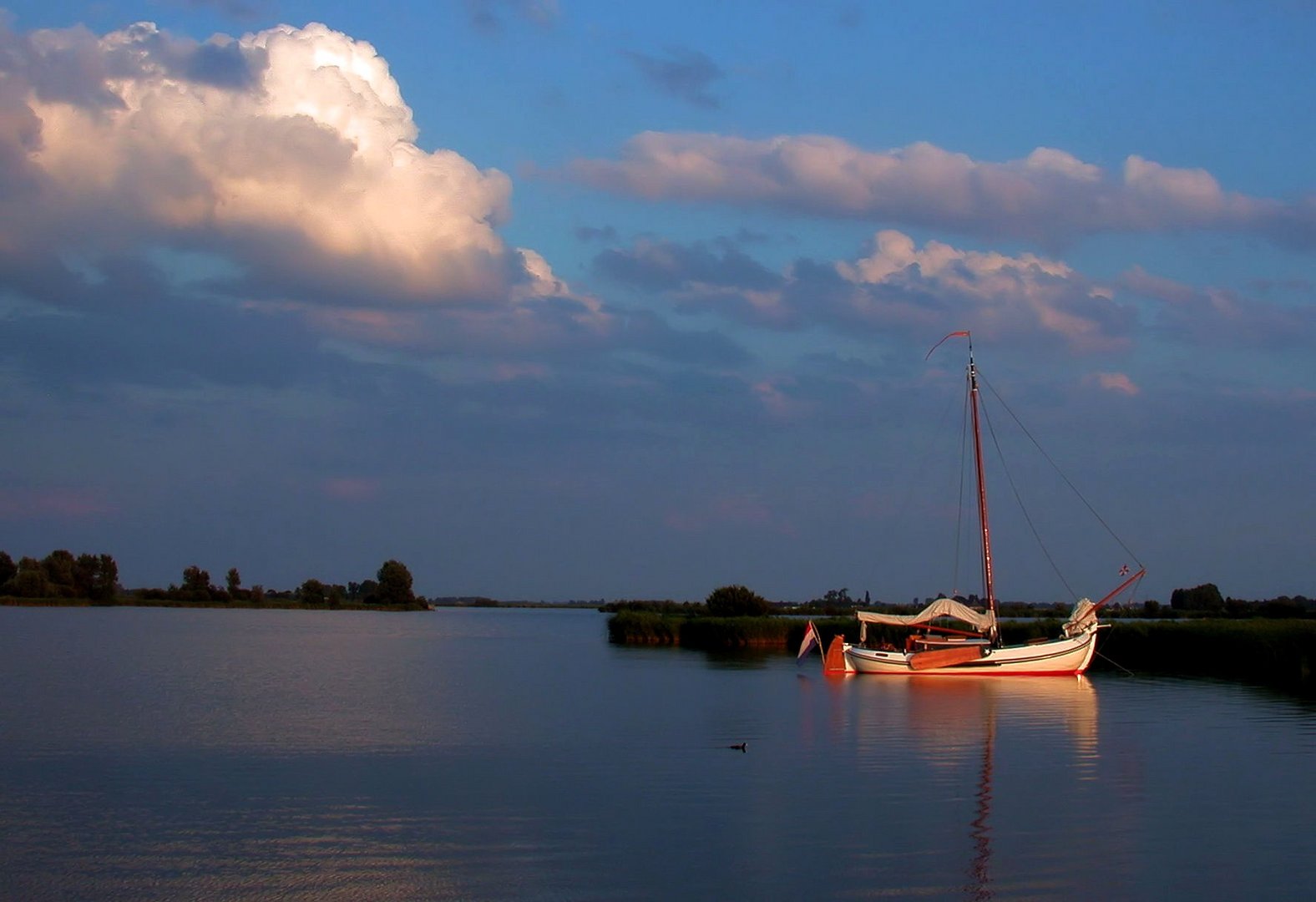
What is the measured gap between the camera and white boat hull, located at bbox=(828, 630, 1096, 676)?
166ft

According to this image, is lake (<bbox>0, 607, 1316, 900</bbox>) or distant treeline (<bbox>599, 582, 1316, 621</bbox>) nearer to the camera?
lake (<bbox>0, 607, 1316, 900</bbox>)

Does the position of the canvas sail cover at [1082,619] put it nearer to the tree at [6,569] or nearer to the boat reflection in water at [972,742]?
the boat reflection in water at [972,742]

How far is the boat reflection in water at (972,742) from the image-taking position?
747 inches

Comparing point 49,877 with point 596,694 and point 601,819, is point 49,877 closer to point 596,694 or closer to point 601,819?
point 601,819

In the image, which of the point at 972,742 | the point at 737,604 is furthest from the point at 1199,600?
the point at 972,742

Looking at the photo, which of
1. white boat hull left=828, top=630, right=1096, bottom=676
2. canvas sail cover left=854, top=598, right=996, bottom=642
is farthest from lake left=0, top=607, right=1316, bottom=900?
canvas sail cover left=854, top=598, right=996, bottom=642

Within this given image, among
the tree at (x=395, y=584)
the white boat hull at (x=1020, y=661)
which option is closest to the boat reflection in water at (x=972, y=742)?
the white boat hull at (x=1020, y=661)

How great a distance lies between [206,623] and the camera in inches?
4158

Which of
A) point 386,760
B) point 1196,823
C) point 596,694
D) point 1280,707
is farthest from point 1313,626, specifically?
point 386,760

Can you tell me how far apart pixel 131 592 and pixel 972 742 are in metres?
179

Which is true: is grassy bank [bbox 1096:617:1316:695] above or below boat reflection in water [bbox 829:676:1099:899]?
above

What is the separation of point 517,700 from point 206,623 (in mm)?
75492

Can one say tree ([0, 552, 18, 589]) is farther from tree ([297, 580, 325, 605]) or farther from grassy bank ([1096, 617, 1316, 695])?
grassy bank ([1096, 617, 1316, 695])

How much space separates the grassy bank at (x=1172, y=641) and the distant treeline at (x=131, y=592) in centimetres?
10530
